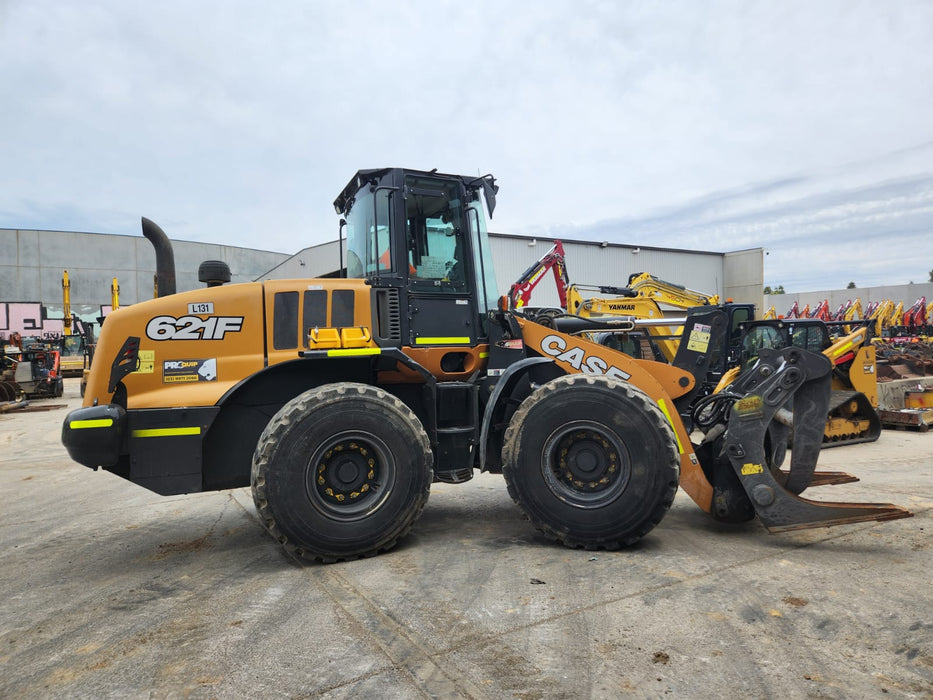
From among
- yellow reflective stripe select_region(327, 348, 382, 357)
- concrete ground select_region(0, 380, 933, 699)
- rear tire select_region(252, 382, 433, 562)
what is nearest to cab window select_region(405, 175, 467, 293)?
yellow reflective stripe select_region(327, 348, 382, 357)

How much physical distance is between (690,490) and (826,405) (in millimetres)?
1174

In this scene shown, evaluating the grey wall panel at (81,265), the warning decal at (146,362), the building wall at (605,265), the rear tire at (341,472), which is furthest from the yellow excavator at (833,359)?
the grey wall panel at (81,265)

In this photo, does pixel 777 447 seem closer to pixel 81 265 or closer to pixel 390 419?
pixel 390 419

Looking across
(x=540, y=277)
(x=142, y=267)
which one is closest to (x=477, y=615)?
(x=540, y=277)

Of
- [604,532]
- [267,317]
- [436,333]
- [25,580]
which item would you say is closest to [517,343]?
[436,333]

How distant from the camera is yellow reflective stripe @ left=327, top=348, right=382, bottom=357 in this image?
4.70m

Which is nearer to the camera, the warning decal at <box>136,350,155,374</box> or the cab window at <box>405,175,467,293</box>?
the warning decal at <box>136,350,155,374</box>

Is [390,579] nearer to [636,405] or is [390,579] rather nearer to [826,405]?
[636,405]

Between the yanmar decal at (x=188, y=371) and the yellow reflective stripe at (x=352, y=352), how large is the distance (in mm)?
848

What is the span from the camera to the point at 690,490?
4844mm

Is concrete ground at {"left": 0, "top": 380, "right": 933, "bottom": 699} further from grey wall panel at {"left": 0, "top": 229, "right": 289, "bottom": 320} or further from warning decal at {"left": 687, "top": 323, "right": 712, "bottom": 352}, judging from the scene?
grey wall panel at {"left": 0, "top": 229, "right": 289, "bottom": 320}

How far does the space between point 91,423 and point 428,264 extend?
2.73 m

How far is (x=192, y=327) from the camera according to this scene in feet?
15.1

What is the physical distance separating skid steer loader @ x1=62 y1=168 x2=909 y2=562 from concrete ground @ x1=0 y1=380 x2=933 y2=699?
14.0 inches
